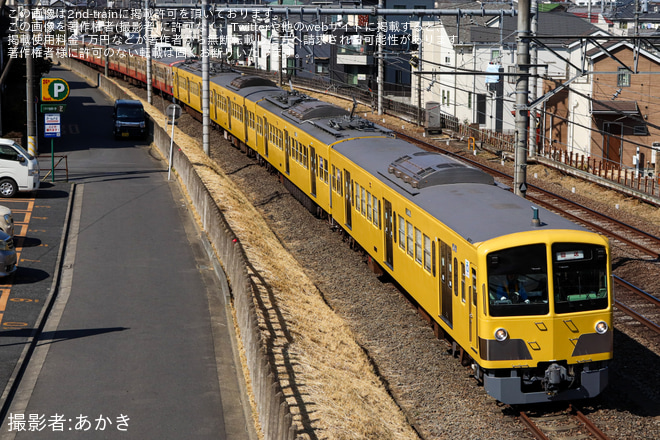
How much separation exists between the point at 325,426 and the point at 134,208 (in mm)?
15476

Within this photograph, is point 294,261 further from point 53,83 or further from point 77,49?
point 77,49

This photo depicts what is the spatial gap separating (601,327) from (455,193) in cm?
372

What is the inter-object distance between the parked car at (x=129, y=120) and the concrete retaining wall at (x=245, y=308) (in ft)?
31.9

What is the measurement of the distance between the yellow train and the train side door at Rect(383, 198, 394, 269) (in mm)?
21

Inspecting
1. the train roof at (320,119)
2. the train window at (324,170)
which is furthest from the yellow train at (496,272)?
the train roof at (320,119)

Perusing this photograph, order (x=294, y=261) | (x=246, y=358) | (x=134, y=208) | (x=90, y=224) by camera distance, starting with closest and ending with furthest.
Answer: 1. (x=246, y=358)
2. (x=294, y=261)
3. (x=90, y=224)
4. (x=134, y=208)

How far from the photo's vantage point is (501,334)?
11.4 meters

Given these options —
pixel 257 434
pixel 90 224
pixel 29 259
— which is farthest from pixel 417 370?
pixel 90 224

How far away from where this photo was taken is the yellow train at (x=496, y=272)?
11.4 m

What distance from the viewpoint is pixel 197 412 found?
452 inches

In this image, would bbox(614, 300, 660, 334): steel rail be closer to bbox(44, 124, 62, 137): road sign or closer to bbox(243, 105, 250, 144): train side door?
bbox(44, 124, 62, 137): road sign

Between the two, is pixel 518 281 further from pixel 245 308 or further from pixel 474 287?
pixel 245 308

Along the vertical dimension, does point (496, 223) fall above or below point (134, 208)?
above

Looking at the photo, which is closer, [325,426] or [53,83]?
[325,426]
